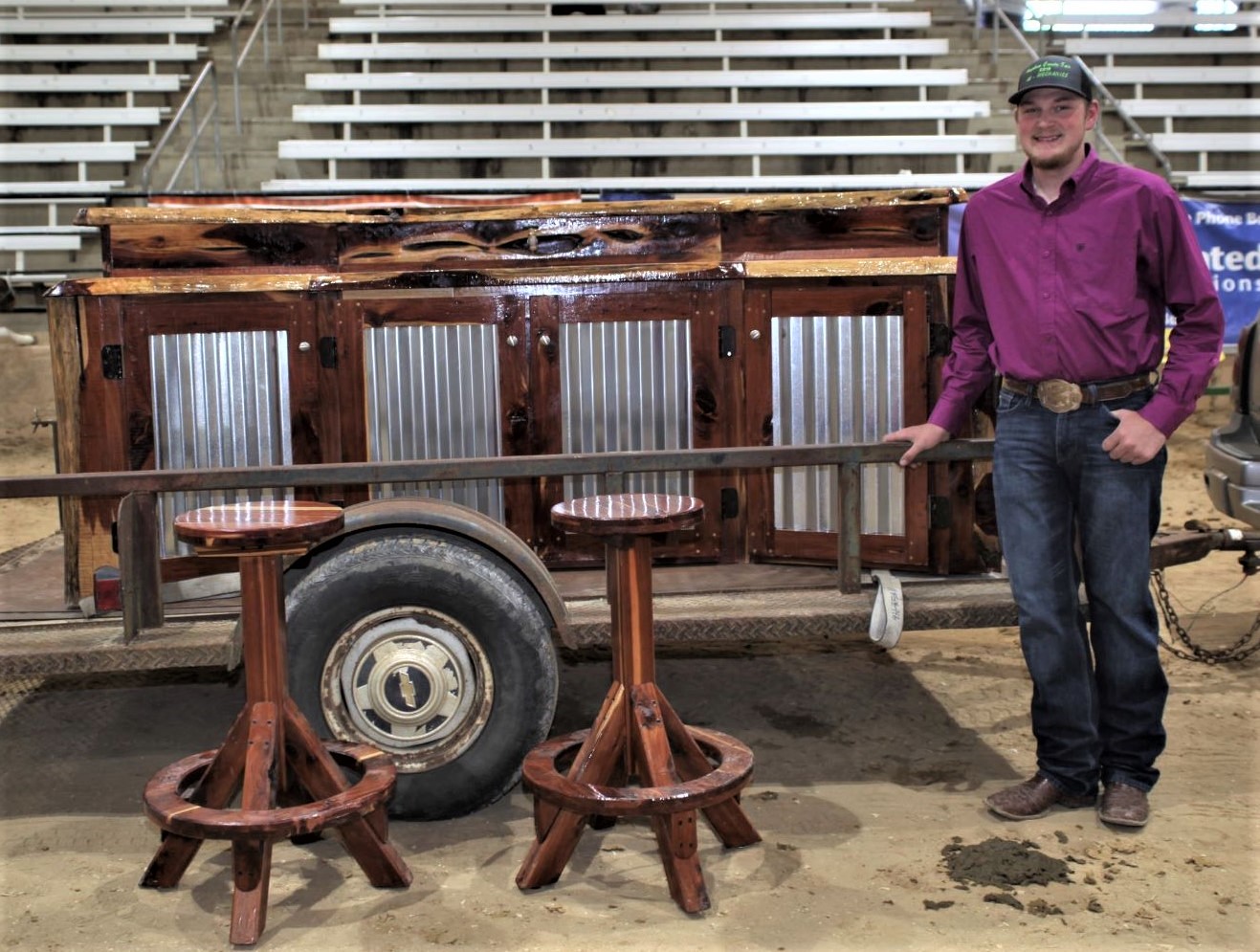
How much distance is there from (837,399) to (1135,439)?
51.2 inches

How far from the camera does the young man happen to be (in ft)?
12.4

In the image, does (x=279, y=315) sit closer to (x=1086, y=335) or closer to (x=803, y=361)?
(x=803, y=361)

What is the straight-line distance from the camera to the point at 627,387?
4887mm

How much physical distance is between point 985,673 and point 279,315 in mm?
3297

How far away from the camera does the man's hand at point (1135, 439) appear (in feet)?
12.1

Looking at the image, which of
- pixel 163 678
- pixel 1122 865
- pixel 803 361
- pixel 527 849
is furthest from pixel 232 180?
pixel 1122 865

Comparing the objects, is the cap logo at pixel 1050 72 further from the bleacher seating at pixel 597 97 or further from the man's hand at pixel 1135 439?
the bleacher seating at pixel 597 97

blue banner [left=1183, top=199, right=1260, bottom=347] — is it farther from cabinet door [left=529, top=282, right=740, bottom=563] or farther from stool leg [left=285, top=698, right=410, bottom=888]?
stool leg [left=285, top=698, right=410, bottom=888]

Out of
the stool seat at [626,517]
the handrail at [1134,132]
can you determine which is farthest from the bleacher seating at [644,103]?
the stool seat at [626,517]

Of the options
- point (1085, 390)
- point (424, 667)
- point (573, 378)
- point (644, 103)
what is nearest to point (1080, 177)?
point (1085, 390)

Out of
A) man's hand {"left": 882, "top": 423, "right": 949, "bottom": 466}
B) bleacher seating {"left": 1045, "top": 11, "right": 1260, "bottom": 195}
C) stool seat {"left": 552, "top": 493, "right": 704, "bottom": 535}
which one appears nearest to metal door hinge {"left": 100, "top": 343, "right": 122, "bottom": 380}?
stool seat {"left": 552, "top": 493, "right": 704, "bottom": 535}

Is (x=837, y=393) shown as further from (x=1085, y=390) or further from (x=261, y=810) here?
(x=261, y=810)

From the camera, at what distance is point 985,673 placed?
5895 mm

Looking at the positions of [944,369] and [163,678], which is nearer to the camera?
[944,369]
